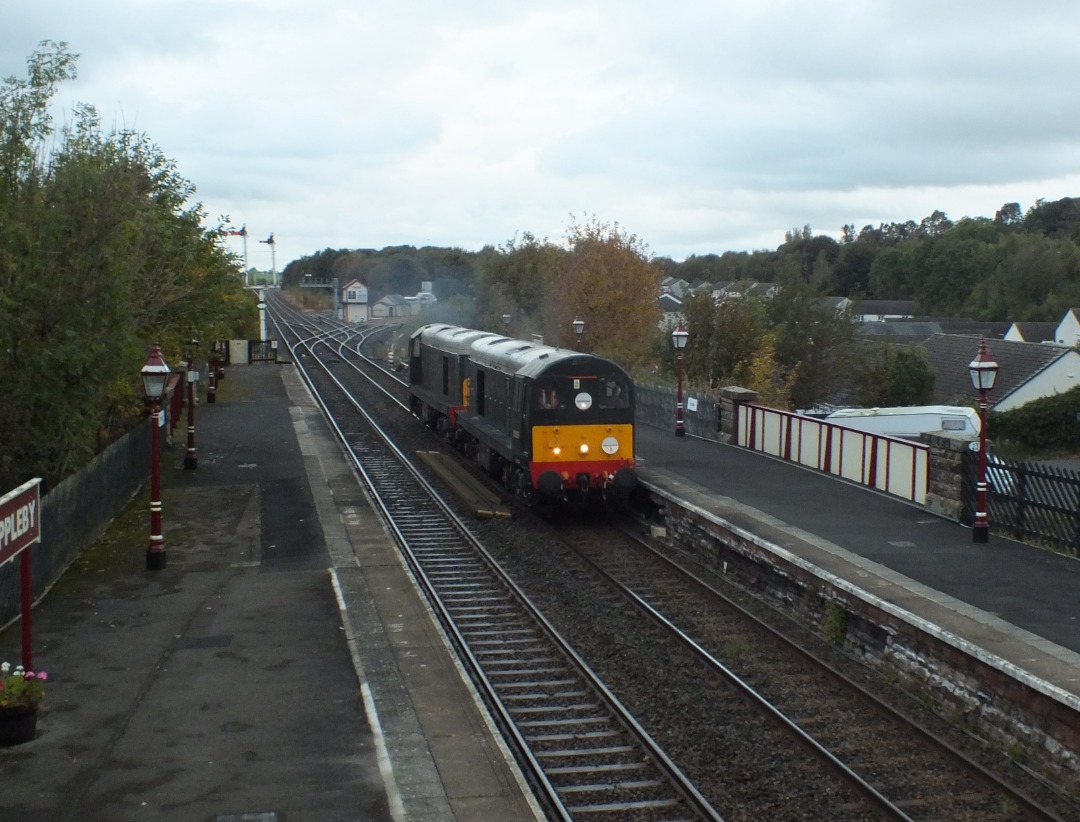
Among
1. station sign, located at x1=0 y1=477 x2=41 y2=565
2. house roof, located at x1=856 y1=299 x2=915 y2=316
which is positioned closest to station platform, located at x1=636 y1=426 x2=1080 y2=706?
station sign, located at x1=0 y1=477 x2=41 y2=565

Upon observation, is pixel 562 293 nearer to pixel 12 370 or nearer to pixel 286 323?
pixel 12 370

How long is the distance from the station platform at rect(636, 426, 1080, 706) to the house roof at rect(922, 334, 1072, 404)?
107ft

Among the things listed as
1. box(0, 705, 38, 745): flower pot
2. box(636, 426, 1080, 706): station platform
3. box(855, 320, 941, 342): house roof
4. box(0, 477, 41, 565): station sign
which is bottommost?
box(0, 705, 38, 745): flower pot

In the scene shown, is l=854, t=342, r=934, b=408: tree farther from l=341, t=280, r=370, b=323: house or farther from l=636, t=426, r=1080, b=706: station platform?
l=341, t=280, r=370, b=323: house

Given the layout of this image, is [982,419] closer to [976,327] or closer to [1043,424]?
[1043,424]

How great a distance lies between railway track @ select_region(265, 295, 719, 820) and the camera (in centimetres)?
915

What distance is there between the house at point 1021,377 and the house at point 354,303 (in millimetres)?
83017

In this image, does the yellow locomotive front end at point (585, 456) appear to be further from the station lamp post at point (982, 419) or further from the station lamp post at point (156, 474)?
the station lamp post at point (156, 474)

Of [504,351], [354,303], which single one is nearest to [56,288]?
[504,351]

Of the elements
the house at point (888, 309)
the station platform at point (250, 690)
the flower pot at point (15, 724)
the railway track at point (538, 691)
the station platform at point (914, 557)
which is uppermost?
the house at point (888, 309)

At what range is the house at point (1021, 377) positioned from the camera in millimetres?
51156

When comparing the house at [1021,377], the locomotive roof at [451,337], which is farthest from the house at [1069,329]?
the locomotive roof at [451,337]

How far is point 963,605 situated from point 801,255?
113m

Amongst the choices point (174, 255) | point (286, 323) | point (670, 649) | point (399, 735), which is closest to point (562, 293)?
point (174, 255)
